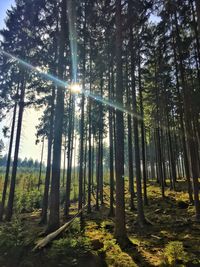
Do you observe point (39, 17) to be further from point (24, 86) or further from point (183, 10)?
point (183, 10)

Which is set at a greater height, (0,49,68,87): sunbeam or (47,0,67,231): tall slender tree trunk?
(0,49,68,87): sunbeam

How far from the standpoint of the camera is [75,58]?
14656 millimetres

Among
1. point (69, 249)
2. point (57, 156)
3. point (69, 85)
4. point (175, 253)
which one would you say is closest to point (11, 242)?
point (69, 249)

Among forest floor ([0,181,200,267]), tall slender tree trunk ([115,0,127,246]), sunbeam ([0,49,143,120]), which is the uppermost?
sunbeam ([0,49,143,120])

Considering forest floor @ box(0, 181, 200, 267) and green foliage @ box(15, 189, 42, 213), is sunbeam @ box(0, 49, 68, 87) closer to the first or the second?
forest floor @ box(0, 181, 200, 267)

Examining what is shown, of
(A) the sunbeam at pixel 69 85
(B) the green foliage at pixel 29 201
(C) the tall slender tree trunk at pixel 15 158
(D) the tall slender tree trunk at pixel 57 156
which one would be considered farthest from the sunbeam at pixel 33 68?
(B) the green foliage at pixel 29 201

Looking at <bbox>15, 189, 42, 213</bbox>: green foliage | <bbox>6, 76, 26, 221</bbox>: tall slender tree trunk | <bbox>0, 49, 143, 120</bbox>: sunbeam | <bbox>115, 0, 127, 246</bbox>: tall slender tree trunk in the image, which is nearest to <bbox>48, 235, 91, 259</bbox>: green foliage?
<bbox>115, 0, 127, 246</bbox>: tall slender tree trunk

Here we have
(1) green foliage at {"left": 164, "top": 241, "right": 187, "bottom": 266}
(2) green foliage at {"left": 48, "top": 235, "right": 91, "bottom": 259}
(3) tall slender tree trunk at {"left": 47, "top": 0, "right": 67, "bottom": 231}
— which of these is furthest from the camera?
(3) tall slender tree trunk at {"left": 47, "top": 0, "right": 67, "bottom": 231}

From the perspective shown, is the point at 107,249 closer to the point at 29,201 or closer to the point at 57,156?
the point at 57,156

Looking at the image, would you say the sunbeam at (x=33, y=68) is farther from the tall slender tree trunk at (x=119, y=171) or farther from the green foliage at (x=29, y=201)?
the green foliage at (x=29, y=201)

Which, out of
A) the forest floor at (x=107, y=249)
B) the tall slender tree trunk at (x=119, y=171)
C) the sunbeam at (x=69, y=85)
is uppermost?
the sunbeam at (x=69, y=85)

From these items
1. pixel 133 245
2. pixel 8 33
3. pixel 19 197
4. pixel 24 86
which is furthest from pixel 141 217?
pixel 19 197

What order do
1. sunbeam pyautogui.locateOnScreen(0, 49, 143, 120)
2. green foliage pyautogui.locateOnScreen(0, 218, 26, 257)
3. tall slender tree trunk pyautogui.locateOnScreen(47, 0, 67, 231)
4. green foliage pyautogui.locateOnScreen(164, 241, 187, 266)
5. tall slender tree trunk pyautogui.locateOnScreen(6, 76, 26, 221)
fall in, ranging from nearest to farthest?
green foliage pyautogui.locateOnScreen(164, 241, 187, 266) → green foliage pyautogui.locateOnScreen(0, 218, 26, 257) → tall slender tree trunk pyautogui.locateOnScreen(47, 0, 67, 231) → sunbeam pyautogui.locateOnScreen(0, 49, 143, 120) → tall slender tree trunk pyautogui.locateOnScreen(6, 76, 26, 221)

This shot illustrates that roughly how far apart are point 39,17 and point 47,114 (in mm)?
6756
